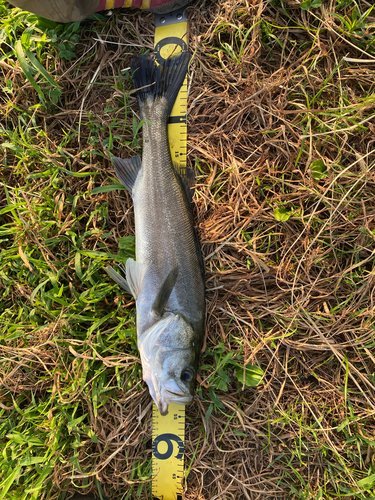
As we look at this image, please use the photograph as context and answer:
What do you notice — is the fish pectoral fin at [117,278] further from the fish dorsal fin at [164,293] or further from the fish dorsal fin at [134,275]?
the fish dorsal fin at [164,293]

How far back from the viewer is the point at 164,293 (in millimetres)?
2266

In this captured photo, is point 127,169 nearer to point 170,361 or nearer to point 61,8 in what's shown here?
point 61,8

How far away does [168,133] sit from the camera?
2.62 metres

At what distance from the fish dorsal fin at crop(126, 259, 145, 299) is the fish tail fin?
136 cm

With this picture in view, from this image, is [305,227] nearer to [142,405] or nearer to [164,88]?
[164,88]

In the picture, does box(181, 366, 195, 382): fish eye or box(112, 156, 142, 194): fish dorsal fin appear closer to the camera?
box(181, 366, 195, 382): fish eye

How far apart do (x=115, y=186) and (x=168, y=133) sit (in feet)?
2.25

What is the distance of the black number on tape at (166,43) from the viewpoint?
2586mm

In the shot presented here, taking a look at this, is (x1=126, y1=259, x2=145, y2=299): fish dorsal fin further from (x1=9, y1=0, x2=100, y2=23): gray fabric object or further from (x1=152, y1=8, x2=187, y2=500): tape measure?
(x1=9, y1=0, x2=100, y2=23): gray fabric object

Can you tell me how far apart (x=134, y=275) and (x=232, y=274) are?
84cm

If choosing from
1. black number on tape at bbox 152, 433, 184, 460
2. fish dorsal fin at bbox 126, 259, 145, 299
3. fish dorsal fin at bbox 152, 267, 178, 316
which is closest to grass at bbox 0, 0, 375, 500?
black number on tape at bbox 152, 433, 184, 460

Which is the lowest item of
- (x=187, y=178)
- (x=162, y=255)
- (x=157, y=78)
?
(x=162, y=255)

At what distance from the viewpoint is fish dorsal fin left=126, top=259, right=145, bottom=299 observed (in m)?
2.35

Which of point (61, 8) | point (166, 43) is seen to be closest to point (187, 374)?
point (166, 43)
